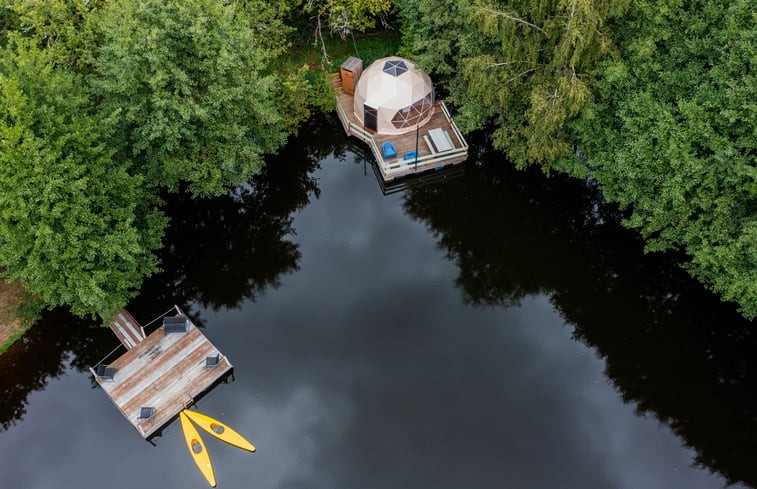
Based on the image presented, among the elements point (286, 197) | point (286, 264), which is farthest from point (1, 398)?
point (286, 197)

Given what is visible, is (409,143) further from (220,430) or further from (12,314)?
(12,314)

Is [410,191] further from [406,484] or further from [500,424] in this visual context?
[406,484]

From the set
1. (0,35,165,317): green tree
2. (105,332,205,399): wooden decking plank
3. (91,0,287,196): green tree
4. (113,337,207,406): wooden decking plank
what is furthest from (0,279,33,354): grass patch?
(91,0,287,196): green tree

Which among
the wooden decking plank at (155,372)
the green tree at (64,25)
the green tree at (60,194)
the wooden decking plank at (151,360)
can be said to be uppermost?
the green tree at (64,25)

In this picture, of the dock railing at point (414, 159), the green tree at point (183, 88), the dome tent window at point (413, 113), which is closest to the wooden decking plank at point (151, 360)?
the green tree at point (183, 88)

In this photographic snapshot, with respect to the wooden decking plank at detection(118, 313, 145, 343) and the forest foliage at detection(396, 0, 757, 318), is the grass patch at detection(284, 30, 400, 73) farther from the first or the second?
the wooden decking plank at detection(118, 313, 145, 343)

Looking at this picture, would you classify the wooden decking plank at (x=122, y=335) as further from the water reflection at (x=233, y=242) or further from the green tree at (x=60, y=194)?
the green tree at (x=60, y=194)
